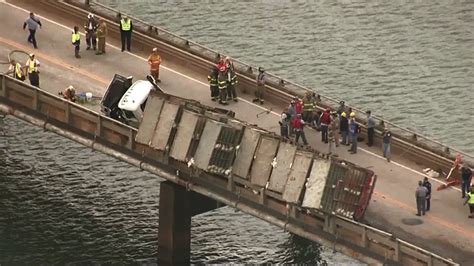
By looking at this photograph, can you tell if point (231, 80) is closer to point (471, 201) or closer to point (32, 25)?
point (32, 25)

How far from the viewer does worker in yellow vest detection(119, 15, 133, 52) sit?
71.3 meters

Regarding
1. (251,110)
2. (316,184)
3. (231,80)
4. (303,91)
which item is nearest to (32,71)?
(231,80)

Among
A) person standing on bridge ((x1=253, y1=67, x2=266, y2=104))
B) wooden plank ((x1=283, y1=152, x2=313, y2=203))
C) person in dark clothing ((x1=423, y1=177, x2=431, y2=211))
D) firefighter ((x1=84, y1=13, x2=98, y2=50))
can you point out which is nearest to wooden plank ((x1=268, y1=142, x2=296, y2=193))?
wooden plank ((x1=283, y1=152, x2=313, y2=203))

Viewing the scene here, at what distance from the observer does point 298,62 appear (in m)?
91.4

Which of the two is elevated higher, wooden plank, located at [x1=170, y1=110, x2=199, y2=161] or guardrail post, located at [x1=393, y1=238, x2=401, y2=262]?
wooden plank, located at [x1=170, y1=110, x2=199, y2=161]

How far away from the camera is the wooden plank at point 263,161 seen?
59250mm

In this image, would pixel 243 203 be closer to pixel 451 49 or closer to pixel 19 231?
pixel 19 231

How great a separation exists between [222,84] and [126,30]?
6.58m

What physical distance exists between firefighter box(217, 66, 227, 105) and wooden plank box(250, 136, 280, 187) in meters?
7.99

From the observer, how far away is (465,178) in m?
60.7

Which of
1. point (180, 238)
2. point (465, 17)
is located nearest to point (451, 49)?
point (465, 17)

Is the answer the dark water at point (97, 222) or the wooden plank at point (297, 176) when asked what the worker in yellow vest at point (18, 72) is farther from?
the wooden plank at point (297, 176)

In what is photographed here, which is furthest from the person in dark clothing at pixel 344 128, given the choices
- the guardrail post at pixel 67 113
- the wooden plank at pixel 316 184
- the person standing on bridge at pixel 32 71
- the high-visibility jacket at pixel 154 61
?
the person standing on bridge at pixel 32 71

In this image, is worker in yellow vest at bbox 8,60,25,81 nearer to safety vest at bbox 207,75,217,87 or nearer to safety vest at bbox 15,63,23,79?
safety vest at bbox 15,63,23,79
